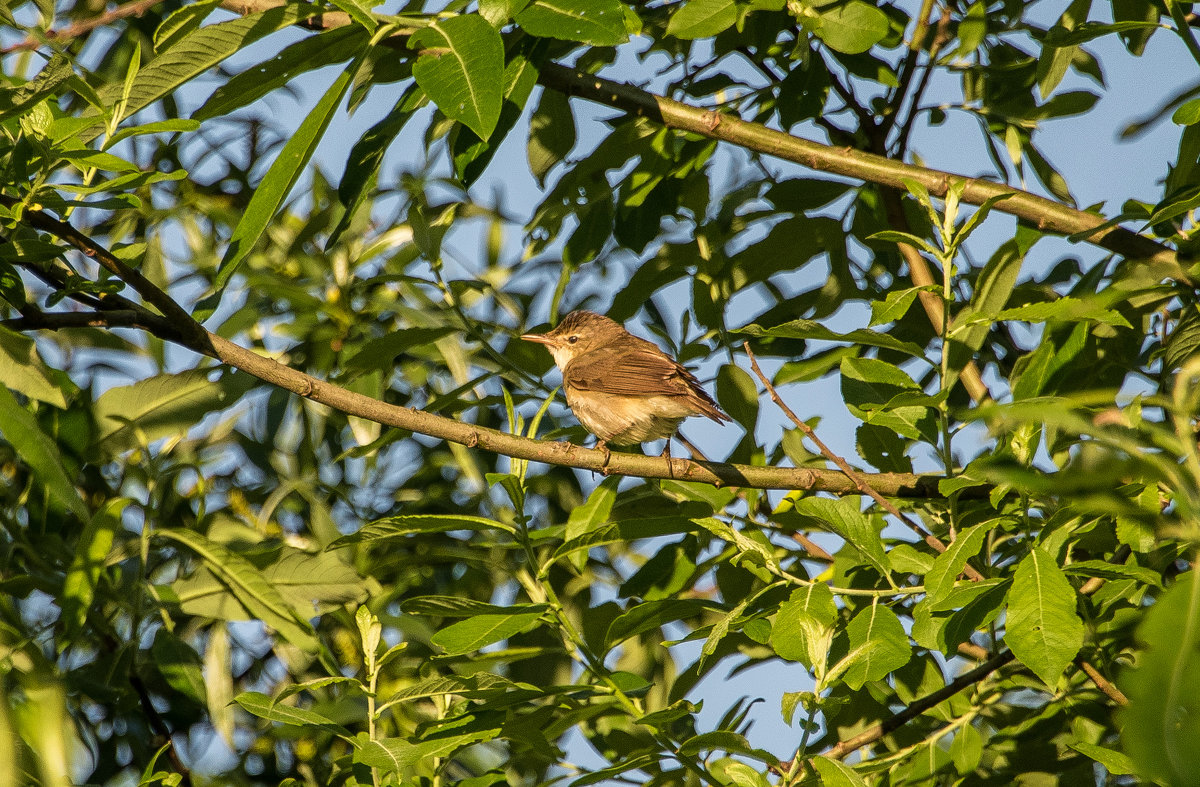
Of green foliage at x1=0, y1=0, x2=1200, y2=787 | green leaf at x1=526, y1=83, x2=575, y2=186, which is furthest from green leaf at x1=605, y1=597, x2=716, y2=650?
green leaf at x1=526, y1=83, x2=575, y2=186

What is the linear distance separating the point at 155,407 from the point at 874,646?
2.69m

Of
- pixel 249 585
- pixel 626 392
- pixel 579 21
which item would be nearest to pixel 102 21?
pixel 579 21

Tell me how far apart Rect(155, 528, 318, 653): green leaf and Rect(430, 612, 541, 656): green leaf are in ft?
2.76

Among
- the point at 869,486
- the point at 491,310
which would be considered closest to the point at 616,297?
the point at 869,486

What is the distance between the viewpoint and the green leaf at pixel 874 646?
98.4 inches

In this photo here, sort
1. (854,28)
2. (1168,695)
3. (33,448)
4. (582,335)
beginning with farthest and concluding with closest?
1. (582,335)
2. (854,28)
3. (33,448)
4. (1168,695)

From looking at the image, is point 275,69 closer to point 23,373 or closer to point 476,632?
point 23,373

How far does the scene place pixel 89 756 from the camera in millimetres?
3623

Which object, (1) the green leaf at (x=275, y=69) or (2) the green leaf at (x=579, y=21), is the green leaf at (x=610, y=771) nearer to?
(2) the green leaf at (x=579, y=21)

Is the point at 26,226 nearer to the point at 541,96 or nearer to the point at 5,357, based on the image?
the point at 5,357

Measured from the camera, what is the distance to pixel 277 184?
8.81 feet

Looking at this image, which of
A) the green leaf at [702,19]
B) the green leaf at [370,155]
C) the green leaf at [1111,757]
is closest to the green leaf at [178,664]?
the green leaf at [370,155]

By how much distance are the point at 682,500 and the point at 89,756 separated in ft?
7.47

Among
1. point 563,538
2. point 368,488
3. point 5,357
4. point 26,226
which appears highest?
point 26,226
